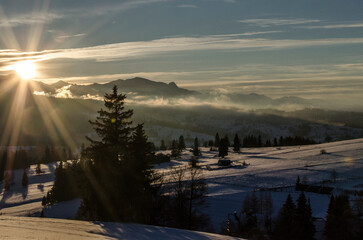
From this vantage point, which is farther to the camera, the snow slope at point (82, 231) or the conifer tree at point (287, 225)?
the conifer tree at point (287, 225)

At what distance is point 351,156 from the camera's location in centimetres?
9619

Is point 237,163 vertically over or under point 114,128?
under

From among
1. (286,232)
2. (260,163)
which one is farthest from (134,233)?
(260,163)

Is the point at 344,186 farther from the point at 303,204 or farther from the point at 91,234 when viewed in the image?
the point at 91,234

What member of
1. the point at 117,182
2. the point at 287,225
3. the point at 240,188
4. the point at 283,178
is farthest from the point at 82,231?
the point at 283,178

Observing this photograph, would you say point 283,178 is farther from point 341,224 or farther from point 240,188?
point 341,224

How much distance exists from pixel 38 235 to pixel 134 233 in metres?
5.75

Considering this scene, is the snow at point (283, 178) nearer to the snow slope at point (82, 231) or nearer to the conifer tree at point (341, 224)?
the conifer tree at point (341, 224)

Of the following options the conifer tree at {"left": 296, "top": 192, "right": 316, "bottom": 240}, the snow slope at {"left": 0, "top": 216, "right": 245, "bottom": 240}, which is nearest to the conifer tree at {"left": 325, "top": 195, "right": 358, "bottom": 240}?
the conifer tree at {"left": 296, "top": 192, "right": 316, "bottom": 240}

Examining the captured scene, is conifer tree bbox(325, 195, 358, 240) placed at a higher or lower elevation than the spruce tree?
lower

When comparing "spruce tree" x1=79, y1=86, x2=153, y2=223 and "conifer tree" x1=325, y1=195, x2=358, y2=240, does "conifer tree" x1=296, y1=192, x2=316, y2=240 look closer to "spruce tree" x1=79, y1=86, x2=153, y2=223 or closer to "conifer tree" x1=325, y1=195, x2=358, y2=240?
"conifer tree" x1=325, y1=195, x2=358, y2=240

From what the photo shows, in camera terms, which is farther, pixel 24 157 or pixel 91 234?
pixel 24 157

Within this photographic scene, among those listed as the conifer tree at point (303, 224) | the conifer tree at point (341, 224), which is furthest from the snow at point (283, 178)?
the conifer tree at point (303, 224)

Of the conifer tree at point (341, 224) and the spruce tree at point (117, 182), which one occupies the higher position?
the spruce tree at point (117, 182)
